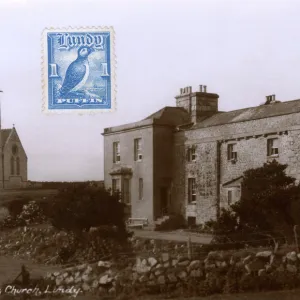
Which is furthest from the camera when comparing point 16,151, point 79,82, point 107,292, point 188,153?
point 188,153

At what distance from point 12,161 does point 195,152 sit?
9.60m

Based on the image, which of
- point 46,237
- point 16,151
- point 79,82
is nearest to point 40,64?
point 79,82

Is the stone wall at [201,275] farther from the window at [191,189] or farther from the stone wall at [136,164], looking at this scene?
the stone wall at [136,164]

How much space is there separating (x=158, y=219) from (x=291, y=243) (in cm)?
1118

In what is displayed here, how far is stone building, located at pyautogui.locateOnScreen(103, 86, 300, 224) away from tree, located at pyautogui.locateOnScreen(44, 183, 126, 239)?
6.20m

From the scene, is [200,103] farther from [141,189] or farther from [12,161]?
[12,161]

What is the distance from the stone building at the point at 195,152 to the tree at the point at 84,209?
620 centimetres

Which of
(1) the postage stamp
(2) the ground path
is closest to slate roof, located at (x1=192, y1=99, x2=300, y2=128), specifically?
(2) the ground path

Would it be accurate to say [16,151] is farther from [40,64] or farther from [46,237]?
[46,237]

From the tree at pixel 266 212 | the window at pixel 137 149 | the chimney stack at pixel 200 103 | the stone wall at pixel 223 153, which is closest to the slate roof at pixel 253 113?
the stone wall at pixel 223 153

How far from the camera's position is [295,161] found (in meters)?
18.1

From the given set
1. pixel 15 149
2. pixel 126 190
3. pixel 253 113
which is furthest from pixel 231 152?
pixel 15 149

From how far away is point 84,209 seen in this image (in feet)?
48.8

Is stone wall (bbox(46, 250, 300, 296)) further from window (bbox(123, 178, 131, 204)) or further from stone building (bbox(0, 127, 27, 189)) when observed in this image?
window (bbox(123, 178, 131, 204))
